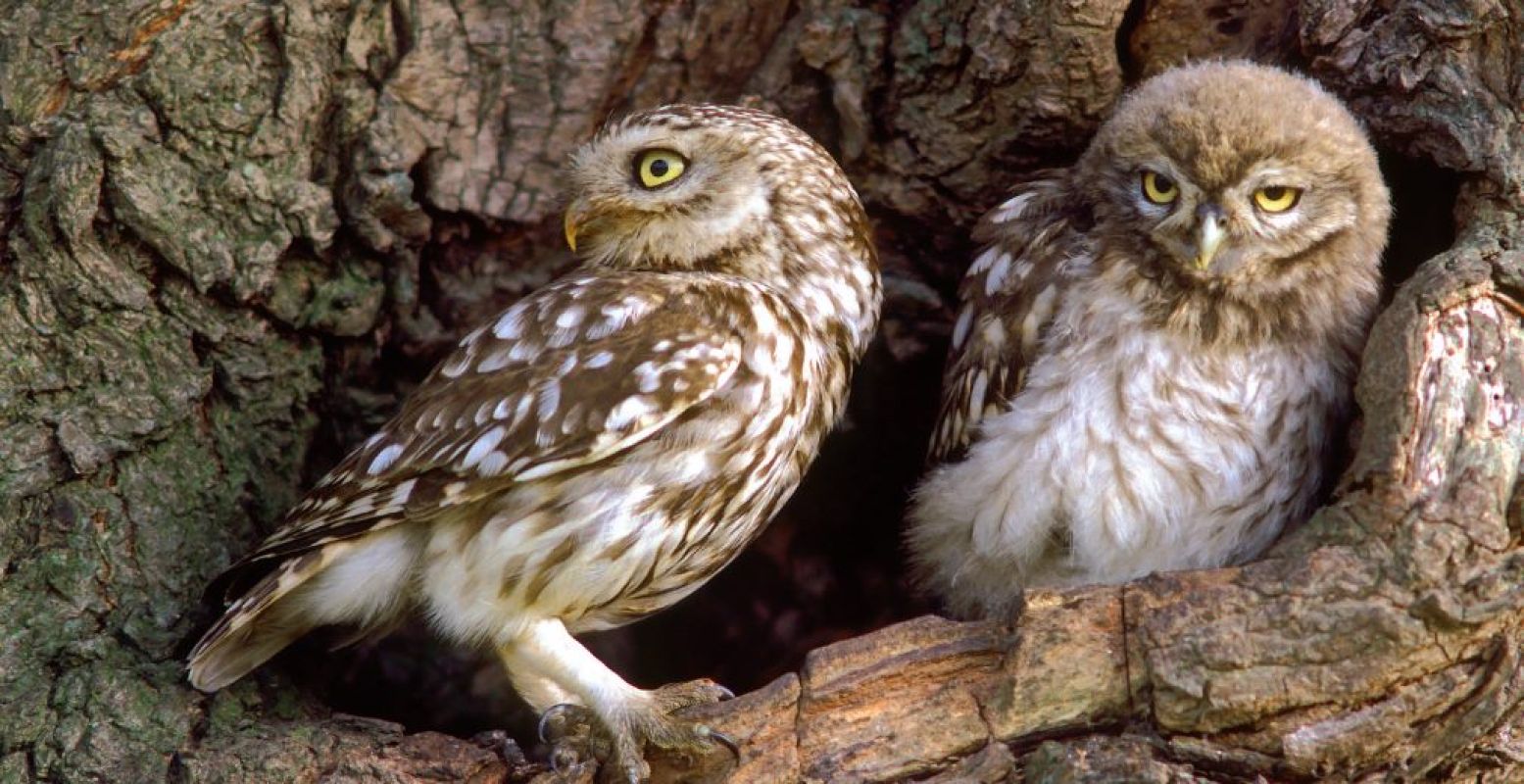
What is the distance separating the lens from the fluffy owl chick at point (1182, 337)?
9.53 feet

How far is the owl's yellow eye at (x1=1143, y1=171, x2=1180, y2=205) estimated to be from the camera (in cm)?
298

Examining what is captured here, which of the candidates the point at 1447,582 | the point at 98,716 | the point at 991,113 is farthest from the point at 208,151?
the point at 1447,582

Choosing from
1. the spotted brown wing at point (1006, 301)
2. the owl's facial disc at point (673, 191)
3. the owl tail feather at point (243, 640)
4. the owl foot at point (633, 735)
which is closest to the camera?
the owl foot at point (633, 735)

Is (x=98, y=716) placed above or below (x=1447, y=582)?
below

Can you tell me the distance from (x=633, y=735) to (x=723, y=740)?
8.9 inches

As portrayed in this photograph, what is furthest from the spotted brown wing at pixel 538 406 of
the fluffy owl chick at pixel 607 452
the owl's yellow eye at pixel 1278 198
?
the owl's yellow eye at pixel 1278 198

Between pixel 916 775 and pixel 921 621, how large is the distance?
10.3 inches

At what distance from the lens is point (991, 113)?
3451mm

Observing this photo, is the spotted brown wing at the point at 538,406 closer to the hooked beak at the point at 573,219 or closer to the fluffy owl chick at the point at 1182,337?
the hooked beak at the point at 573,219

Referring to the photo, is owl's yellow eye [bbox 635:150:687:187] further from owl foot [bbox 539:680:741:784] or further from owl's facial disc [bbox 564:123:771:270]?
owl foot [bbox 539:680:741:784]

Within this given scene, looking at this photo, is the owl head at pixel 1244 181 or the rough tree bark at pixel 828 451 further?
the owl head at pixel 1244 181

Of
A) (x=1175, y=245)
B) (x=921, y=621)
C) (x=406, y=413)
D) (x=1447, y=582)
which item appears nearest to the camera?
(x=1447, y=582)

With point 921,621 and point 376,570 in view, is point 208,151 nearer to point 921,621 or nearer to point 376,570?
point 376,570

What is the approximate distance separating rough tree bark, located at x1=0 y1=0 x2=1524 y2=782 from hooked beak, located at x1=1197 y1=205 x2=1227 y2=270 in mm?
341
